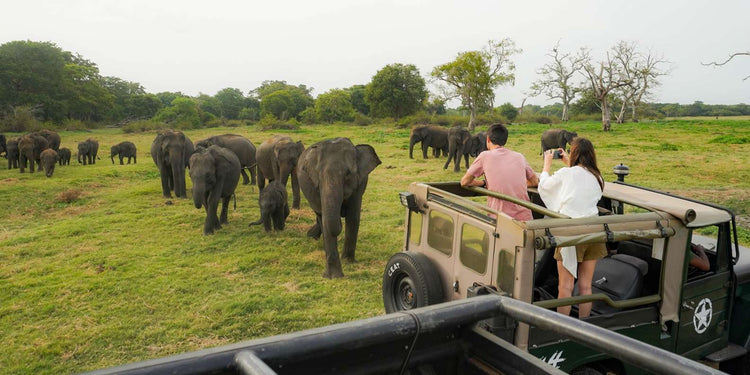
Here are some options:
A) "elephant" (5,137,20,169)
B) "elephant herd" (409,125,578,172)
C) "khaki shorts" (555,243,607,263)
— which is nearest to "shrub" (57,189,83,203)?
"elephant" (5,137,20,169)

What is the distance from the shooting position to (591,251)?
12.6 feet

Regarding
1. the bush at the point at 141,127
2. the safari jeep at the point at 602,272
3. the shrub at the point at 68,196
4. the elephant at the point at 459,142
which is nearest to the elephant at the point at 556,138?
the elephant at the point at 459,142

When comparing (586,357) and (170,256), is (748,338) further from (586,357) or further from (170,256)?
(170,256)

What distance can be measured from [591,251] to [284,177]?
913 cm

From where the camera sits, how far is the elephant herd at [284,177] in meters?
7.35

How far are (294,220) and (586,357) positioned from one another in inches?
327

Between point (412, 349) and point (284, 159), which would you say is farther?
point (284, 159)

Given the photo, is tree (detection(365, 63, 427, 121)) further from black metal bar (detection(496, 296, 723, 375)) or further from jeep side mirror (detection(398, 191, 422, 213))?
black metal bar (detection(496, 296, 723, 375))

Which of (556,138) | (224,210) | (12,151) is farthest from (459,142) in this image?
(12,151)

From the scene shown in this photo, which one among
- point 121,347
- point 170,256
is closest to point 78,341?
point 121,347

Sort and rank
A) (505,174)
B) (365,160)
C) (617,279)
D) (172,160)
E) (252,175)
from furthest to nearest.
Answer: (252,175) → (172,160) → (365,160) → (505,174) → (617,279)

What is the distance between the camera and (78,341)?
540 cm

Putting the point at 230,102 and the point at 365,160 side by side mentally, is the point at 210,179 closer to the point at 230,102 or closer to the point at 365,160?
the point at 365,160

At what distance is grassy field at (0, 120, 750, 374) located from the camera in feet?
18.0
